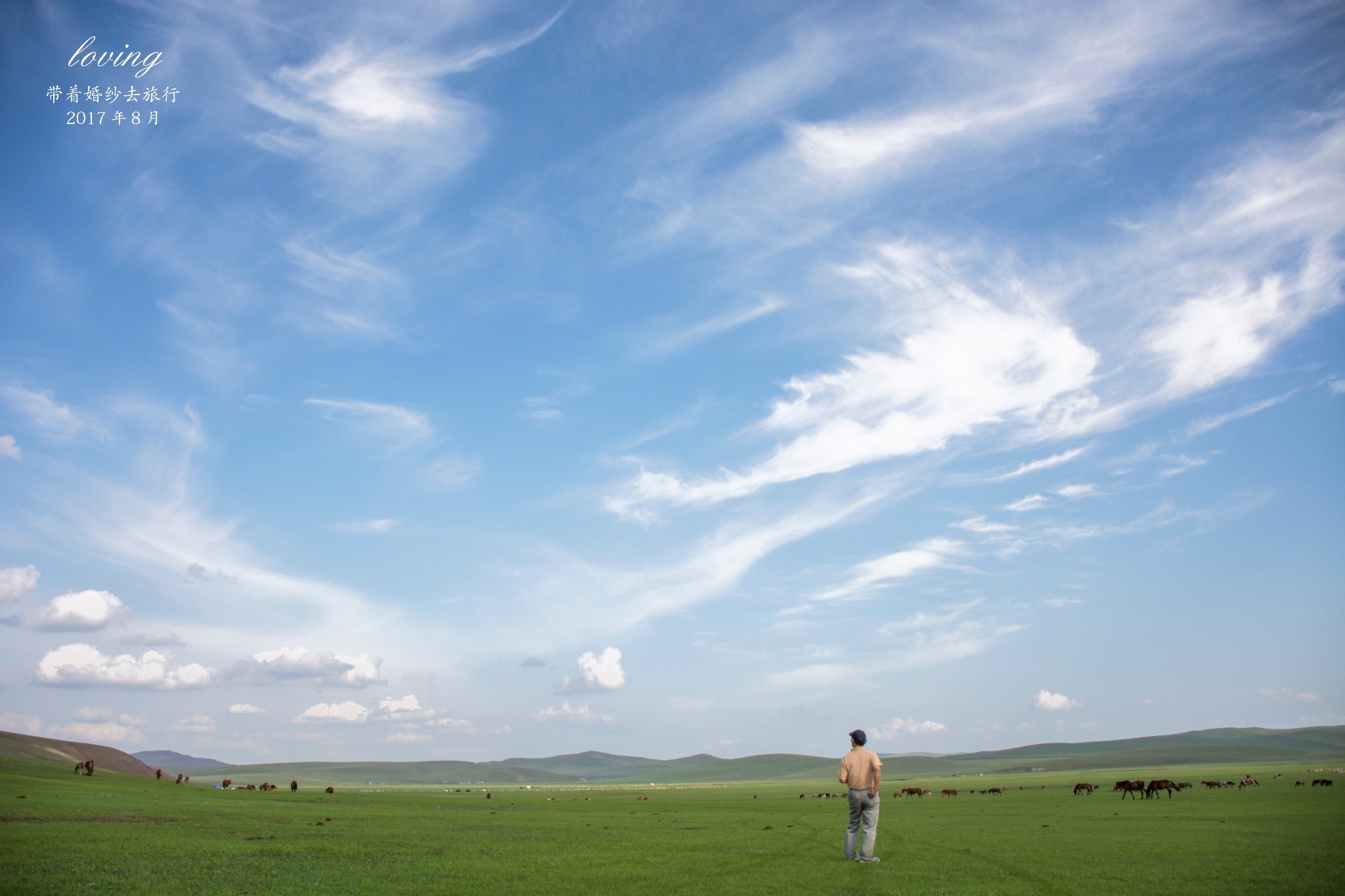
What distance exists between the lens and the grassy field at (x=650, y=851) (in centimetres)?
1424

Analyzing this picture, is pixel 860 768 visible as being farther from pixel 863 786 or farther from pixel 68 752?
pixel 68 752

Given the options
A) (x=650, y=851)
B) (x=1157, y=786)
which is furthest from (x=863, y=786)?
(x=1157, y=786)

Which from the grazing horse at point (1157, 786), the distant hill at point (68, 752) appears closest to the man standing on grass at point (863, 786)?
the grazing horse at point (1157, 786)

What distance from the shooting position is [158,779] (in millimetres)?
64438

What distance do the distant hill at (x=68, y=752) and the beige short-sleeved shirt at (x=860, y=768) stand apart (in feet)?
354

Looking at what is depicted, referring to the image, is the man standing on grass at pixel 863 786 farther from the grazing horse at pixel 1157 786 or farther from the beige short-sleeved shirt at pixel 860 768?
the grazing horse at pixel 1157 786

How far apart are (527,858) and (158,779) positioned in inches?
2450

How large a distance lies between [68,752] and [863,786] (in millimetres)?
132720

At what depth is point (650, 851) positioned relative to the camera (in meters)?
21.0

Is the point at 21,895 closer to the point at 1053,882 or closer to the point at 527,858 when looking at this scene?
the point at 527,858

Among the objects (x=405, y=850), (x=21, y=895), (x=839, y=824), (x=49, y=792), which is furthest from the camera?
(x=49, y=792)

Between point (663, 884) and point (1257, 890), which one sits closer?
point (1257, 890)

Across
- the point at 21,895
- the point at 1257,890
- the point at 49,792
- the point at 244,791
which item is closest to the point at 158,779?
the point at 244,791

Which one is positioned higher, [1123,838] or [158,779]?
[1123,838]
